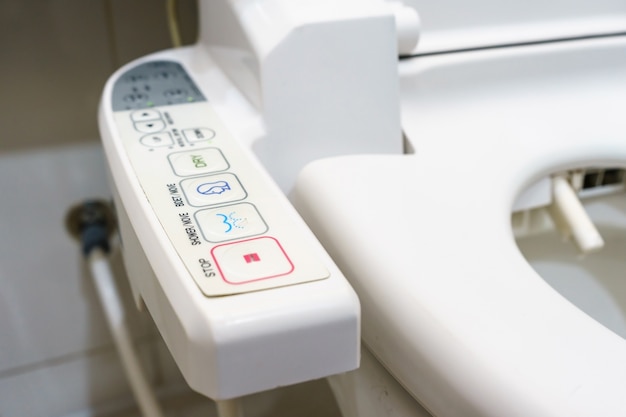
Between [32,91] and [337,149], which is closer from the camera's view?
[337,149]

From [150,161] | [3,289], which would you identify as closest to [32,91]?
[3,289]

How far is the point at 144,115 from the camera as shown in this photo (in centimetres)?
39

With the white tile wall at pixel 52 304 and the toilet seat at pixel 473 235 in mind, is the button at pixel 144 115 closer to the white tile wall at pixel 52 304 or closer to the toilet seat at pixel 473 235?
the toilet seat at pixel 473 235

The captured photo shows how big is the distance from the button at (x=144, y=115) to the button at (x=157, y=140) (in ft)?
0.08

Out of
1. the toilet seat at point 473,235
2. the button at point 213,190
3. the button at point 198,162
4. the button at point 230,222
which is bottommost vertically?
the toilet seat at point 473,235

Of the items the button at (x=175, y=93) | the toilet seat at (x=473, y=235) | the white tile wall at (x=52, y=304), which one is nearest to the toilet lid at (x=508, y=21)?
the toilet seat at (x=473, y=235)

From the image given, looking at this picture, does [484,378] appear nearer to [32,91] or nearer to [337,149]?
[337,149]

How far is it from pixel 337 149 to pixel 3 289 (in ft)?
1.55

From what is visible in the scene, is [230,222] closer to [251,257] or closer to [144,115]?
[251,257]

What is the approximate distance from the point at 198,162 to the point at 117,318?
1.29ft

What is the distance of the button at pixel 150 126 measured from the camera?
371 millimetres

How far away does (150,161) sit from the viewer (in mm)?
334

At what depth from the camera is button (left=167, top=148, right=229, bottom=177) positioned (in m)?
0.33

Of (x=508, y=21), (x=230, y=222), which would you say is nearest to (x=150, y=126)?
(x=230, y=222)
